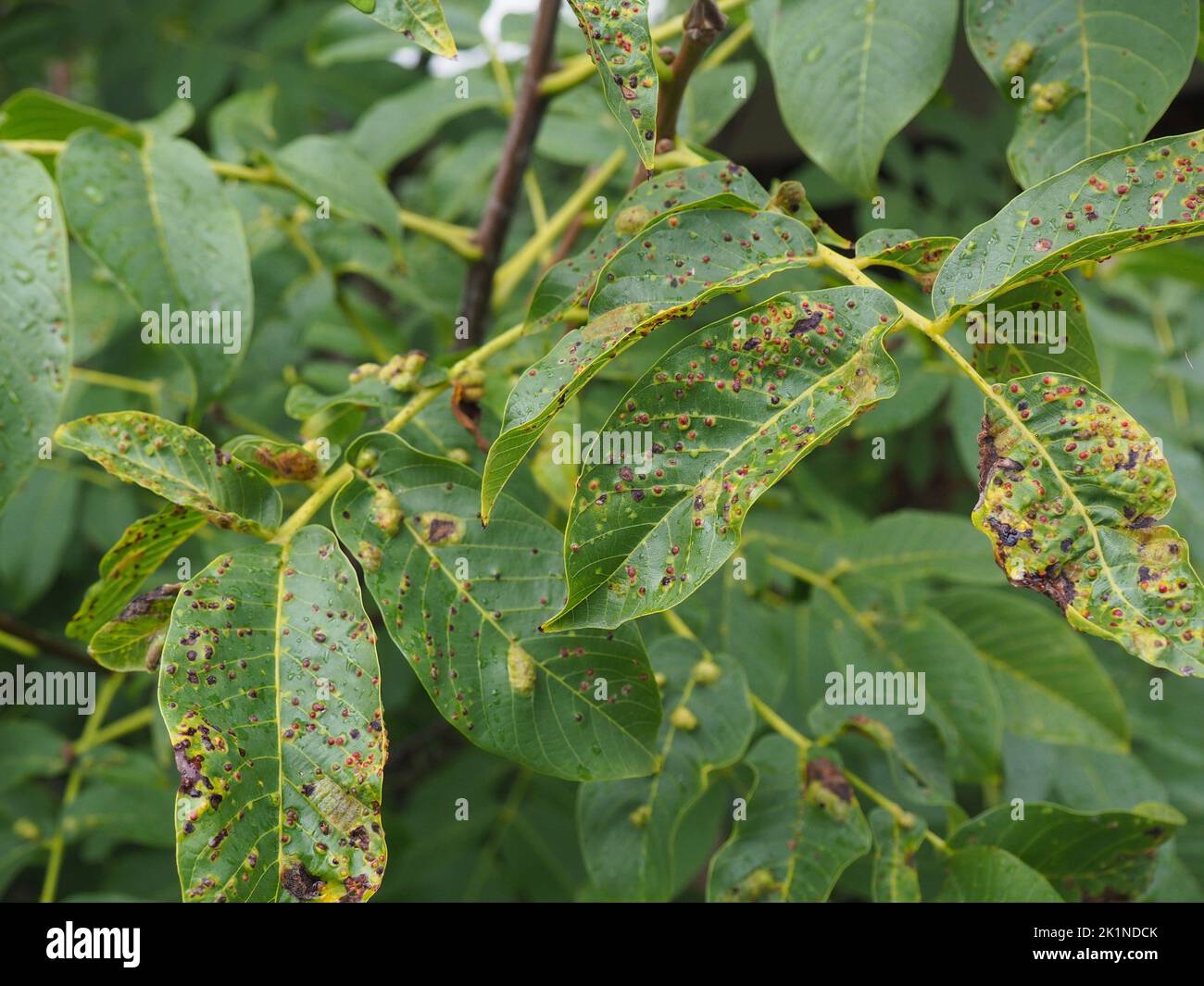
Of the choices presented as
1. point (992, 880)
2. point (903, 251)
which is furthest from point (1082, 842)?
point (903, 251)

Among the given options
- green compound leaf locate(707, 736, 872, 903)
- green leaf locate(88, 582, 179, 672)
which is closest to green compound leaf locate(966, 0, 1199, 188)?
green compound leaf locate(707, 736, 872, 903)

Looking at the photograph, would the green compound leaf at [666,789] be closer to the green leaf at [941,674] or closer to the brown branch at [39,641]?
the green leaf at [941,674]

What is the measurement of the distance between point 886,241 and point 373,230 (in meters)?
1.15

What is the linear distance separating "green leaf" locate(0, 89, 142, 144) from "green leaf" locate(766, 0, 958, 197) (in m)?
0.76

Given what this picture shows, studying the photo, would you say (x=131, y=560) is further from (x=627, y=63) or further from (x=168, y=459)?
(x=627, y=63)

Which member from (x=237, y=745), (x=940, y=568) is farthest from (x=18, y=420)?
(x=940, y=568)

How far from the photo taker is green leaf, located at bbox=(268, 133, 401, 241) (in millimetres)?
1306

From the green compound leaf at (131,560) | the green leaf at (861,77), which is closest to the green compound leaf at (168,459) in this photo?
the green compound leaf at (131,560)

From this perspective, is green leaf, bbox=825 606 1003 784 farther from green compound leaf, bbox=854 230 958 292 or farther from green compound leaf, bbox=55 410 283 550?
green compound leaf, bbox=55 410 283 550

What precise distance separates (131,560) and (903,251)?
737mm

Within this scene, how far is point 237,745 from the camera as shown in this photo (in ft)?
2.57

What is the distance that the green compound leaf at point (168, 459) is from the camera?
87 centimetres

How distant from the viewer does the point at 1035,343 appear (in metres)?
0.91

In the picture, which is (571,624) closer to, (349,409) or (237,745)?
(237,745)
